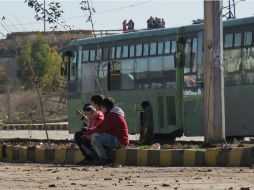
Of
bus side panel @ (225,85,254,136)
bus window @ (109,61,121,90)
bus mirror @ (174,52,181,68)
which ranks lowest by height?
bus side panel @ (225,85,254,136)

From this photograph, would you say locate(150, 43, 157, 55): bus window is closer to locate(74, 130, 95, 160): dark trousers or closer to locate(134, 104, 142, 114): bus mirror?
locate(134, 104, 142, 114): bus mirror

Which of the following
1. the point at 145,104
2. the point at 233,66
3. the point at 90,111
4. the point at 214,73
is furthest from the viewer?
the point at 145,104

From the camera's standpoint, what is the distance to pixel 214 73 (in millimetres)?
16062

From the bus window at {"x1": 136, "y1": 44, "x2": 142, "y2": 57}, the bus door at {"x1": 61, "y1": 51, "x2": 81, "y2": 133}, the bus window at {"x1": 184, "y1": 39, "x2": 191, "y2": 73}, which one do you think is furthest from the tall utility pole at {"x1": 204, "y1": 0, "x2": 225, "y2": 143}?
the bus door at {"x1": 61, "y1": 51, "x2": 81, "y2": 133}

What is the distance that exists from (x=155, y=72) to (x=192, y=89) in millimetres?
1497

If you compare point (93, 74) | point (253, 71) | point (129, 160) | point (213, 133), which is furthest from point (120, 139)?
point (93, 74)

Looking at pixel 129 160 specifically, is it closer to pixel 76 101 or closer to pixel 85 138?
pixel 85 138

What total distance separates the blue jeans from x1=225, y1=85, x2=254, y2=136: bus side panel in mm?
6288

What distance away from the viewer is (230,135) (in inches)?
818

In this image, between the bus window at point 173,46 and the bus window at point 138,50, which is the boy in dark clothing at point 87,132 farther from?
the bus window at point 138,50

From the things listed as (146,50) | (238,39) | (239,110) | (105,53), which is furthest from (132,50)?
(239,110)

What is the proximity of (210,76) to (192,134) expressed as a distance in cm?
587

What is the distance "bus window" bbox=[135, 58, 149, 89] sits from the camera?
23406mm

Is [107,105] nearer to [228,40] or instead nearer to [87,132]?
[87,132]
